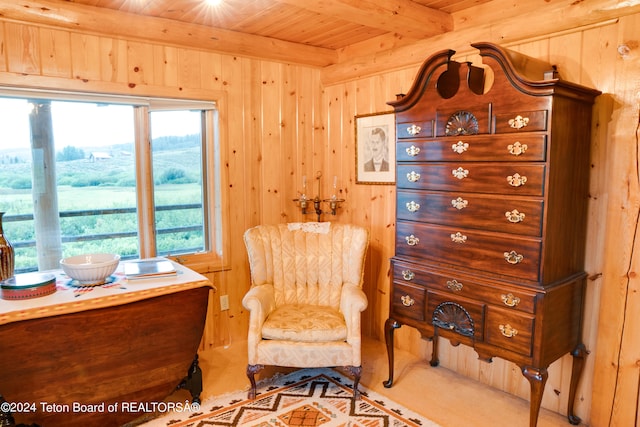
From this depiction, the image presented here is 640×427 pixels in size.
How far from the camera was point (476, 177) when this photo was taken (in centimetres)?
230

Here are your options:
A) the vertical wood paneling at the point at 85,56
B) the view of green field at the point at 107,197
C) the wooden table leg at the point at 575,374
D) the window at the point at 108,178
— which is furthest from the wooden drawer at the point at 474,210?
the vertical wood paneling at the point at 85,56

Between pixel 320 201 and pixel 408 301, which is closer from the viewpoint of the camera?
pixel 408 301

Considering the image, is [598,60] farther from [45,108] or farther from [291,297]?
[45,108]

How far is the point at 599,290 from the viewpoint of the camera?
2.36 m

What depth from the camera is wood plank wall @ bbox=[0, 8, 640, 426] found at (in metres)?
2.26

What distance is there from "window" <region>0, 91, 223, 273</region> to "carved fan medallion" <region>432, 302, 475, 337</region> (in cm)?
171

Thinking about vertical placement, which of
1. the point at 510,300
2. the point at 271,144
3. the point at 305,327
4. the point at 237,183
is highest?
the point at 271,144

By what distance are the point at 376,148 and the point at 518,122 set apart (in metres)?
1.42

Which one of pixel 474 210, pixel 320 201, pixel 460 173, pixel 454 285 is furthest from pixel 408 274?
pixel 320 201

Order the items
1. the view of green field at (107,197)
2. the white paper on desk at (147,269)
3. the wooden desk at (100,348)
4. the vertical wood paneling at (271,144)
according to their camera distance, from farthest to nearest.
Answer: the vertical wood paneling at (271,144) < the view of green field at (107,197) < the white paper on desk at (147,269) < the wooden desk at (100,348)

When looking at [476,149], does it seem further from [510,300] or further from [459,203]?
[510,300]

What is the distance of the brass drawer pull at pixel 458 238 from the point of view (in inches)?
93.4

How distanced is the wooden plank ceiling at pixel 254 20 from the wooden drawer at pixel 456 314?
1.59 meters

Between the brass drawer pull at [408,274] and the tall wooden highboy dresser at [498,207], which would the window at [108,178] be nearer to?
the brass drawer pull at [408,274]
